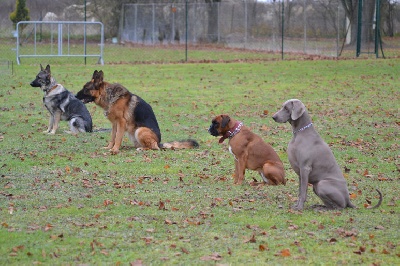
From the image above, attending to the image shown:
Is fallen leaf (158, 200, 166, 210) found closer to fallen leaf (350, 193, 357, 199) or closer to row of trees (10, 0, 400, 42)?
fallen leaf (350, 193, 357, 199)

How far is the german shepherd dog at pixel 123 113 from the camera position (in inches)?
484

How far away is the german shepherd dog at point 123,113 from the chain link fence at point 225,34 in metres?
15.6

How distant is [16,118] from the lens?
15859 mm

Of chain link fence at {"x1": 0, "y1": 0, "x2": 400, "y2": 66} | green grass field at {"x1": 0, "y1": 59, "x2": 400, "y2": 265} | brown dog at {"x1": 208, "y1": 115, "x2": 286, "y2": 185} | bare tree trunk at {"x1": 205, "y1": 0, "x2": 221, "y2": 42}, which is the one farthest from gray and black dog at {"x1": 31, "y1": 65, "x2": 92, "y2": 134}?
bare tree trunk at {"x1": 205, "y1": 0, "x2": 221, "y2": 42}

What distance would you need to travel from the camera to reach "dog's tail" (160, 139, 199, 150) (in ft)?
40.1

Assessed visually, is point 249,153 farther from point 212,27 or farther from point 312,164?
point 212,27

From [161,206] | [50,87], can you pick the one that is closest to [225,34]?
[50,87]

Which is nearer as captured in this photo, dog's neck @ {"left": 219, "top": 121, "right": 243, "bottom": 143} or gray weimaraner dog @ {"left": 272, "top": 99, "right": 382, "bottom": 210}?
gray weimaraner dog @ {"left": 272, "top": 99, "right": 382, "bottom": 210}

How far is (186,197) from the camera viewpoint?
A: 8.64 m

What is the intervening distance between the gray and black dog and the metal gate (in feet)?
45.9

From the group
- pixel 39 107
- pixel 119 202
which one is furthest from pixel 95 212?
pixel 39 107

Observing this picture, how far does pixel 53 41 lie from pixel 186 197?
26447mm

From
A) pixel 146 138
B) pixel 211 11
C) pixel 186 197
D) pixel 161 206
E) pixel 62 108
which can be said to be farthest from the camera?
pixel 211 11

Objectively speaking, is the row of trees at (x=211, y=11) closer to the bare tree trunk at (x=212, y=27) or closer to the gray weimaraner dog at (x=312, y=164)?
the bare tree trunk at (x=212, y=27)
